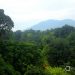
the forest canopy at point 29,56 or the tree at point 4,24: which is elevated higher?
the tree at point 4,24

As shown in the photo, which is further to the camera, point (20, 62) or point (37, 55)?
point (37, 55)

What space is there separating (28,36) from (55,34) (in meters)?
8.66

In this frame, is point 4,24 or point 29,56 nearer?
point 29,56

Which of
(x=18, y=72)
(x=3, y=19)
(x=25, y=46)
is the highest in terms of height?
(x=3, y=19)

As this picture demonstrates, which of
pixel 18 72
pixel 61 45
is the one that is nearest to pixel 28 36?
pixel 61 45

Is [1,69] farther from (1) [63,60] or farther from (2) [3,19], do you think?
(1) [63,60]

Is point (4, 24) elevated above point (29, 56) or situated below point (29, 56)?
above

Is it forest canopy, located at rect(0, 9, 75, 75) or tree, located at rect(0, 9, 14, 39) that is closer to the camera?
forest canopy, located at rect(0, 9, 75, 75)

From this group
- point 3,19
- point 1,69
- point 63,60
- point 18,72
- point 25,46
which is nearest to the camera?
point 1,69

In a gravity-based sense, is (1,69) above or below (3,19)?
below

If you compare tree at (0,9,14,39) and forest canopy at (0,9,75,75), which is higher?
tree at (0,9,14,39)

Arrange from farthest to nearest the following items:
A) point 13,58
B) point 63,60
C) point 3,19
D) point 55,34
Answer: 1. point 55,34
2. point 63,60
3. point 3,19
4. point 13,58

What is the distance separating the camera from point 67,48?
46.6m

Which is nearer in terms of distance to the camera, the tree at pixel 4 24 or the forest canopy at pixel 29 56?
the forest canopy at pixel 29 56
